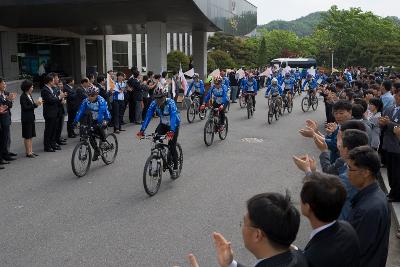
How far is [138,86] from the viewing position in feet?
55.6

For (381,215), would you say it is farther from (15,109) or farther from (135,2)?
(15,109)

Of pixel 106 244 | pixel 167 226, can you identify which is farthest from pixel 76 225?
pixel 167 226

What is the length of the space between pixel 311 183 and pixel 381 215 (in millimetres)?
741

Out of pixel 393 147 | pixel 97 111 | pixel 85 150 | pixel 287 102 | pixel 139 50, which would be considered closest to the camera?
pixel 393 147

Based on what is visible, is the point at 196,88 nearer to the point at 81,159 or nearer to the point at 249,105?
the point at 249,105

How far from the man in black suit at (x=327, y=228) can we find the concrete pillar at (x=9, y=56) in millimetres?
29060

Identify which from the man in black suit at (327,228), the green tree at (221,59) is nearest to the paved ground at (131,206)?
the man in black suit at (327,228)

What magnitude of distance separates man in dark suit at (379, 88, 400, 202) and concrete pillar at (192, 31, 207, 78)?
2257 centimetres

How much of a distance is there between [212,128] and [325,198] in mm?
10504

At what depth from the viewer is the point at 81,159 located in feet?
31.1

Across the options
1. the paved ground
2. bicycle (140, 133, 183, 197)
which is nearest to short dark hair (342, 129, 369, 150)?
the paved ground

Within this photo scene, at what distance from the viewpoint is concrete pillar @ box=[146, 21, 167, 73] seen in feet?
76.6

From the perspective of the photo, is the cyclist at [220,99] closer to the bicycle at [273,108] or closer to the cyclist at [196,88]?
the bicycle at [273,108]

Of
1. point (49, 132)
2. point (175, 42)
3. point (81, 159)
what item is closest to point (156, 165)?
point (81, 159)
